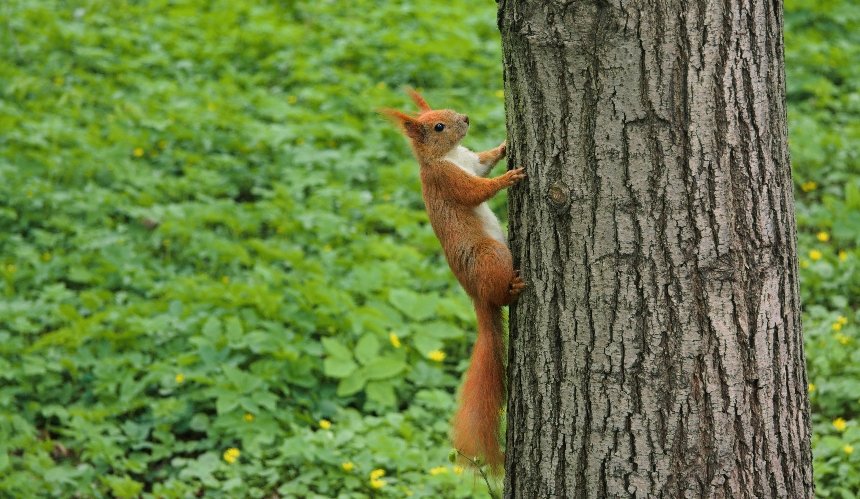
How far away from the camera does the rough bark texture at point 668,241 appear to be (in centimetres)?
207

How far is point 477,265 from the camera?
275 centimetres

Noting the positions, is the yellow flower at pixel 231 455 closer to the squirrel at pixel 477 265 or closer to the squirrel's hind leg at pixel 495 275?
the squirrel at pixel 477 265

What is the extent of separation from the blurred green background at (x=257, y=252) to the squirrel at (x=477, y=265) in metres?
0.79

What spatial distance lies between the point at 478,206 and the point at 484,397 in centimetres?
66

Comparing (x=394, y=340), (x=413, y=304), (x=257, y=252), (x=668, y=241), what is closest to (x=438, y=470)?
(x=394, y=340)

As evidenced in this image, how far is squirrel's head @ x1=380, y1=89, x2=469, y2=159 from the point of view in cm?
324

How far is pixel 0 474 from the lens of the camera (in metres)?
3.64

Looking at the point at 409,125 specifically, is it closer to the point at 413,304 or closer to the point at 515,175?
the point at 515,175

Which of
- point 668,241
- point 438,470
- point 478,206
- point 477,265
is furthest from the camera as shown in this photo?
point 438,470

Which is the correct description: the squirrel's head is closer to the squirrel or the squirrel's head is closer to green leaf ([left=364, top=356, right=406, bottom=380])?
the squirrel

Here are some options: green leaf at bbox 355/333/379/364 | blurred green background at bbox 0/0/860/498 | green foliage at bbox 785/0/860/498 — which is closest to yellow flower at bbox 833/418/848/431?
green foliage at bbox 785/0/860/498

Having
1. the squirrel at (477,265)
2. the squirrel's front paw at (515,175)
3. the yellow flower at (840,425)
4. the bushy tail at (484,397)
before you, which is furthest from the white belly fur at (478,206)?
the yellow flower at (840,425)

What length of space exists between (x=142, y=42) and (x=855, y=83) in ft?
19.4

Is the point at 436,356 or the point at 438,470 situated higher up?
the point at 436,356
